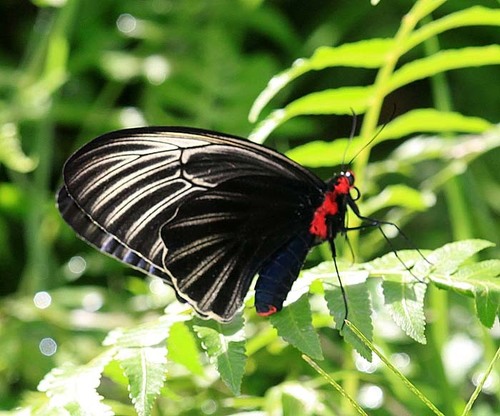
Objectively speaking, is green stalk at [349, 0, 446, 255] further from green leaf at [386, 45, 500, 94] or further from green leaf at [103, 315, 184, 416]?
green leaf at [103, 315, 184, 416]

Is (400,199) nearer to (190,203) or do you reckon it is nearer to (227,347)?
(190,203)

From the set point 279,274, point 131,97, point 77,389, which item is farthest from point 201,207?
point 131,97

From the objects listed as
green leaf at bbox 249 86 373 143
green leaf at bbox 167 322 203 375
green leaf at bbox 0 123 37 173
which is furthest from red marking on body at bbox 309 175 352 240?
green leaf at bbox 0 123 37 173

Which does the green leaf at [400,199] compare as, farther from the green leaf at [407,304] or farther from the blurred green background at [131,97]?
the green leaf at [407,304]

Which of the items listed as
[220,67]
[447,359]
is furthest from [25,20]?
[447,359]

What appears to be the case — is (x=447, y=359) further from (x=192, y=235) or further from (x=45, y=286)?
(x=45, y=286)
